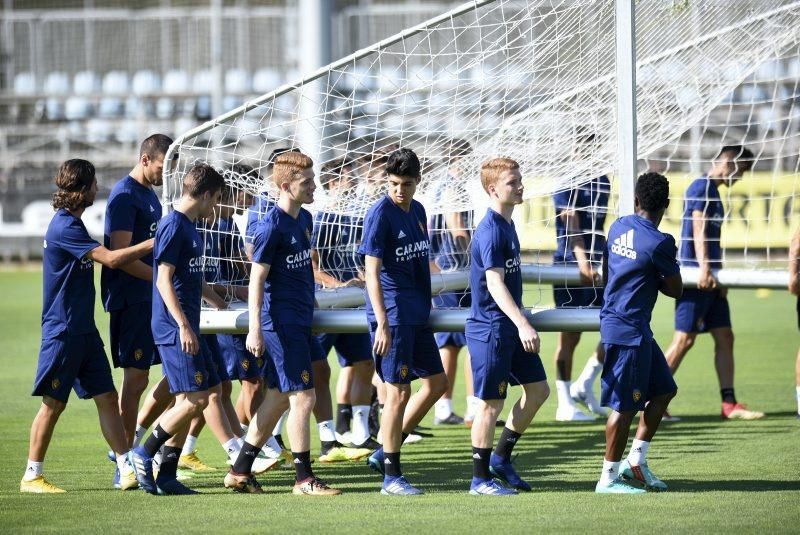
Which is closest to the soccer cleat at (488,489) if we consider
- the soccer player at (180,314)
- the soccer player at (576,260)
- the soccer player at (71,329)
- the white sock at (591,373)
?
the soccer player at (180,314)

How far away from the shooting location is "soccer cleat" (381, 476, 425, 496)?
714 centimetres

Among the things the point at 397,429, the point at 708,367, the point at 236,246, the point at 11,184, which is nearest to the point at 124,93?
the point at 11,184

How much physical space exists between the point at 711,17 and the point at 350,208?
3.24 m

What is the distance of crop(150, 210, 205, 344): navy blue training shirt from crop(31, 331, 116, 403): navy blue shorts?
0.49m

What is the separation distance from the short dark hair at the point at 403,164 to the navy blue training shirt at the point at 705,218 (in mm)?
3837

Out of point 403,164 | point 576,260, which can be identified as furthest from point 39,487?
point 576,260

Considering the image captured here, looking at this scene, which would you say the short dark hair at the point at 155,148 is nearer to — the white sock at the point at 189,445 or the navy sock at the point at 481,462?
the white sock at the point at 189,445

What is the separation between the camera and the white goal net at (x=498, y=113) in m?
8.27

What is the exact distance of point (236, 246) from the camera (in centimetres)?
884

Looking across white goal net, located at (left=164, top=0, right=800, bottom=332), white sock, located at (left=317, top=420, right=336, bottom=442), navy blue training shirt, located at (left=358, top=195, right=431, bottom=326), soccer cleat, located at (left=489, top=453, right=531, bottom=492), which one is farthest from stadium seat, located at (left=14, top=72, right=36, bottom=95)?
soccer cleat, located at (left=489, top=453, right=531, bottom=492)

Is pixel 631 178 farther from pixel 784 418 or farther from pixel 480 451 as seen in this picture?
pixel 784 418

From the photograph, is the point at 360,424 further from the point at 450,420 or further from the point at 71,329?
the point at 71,329

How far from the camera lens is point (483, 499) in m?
6.90

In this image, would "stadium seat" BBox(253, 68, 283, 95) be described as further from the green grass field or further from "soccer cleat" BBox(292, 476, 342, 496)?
"soccer cleat" BBox(292, 476, 342, 496)
